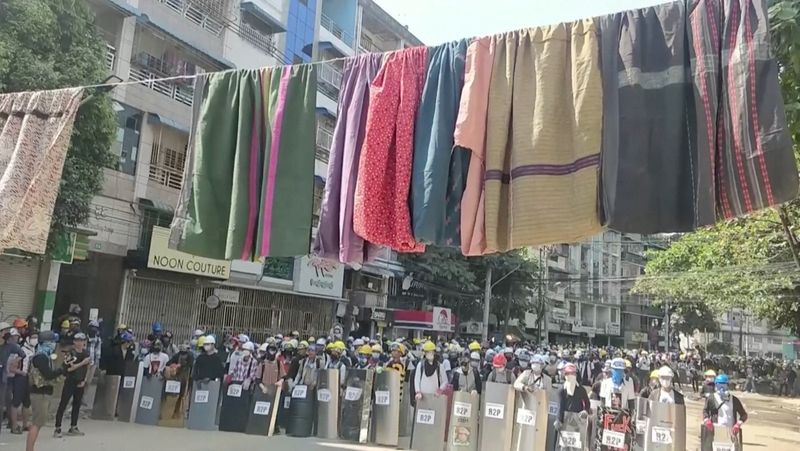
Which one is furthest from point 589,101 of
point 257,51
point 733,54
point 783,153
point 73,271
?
point 257,51

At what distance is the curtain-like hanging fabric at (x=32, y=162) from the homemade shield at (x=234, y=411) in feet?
22.2

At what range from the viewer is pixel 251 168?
4340 mm

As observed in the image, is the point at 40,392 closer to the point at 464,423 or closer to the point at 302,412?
the point at 302,412

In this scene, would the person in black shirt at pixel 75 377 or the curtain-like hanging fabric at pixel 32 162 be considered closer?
the curtain-like hanging fabric at pixel 32 162

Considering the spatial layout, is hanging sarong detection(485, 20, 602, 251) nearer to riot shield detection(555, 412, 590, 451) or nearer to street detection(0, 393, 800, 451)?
riot shield detection(555, 412, 590, 451)

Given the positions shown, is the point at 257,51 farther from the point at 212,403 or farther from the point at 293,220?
the point at 293,220

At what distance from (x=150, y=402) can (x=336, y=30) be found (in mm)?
19358

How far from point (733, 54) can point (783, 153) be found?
1.73 ft

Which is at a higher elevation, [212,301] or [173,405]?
[212,301]

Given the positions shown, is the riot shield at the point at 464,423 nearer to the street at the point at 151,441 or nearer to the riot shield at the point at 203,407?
the street at the point at 151,441

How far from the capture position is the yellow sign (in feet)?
58.4

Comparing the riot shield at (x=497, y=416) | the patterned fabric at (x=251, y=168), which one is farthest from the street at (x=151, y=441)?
the patterned fabric at (x=251, y=168)

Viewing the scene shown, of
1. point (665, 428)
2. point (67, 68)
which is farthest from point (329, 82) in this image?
point (665, 428)

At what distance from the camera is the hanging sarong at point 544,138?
3359 millimetres
